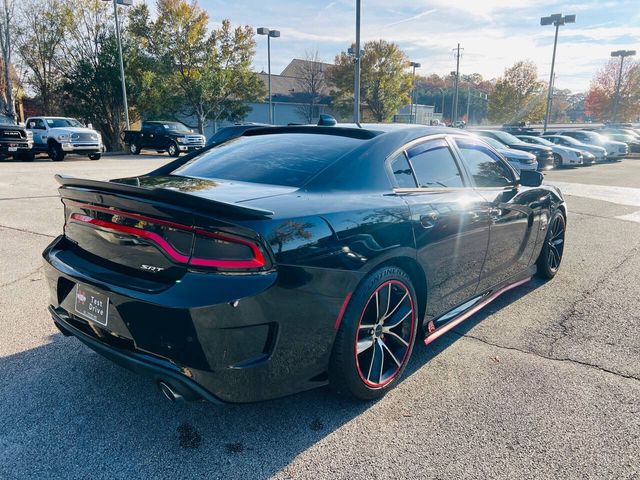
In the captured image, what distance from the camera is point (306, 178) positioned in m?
2.71

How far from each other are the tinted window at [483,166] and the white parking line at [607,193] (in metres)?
6.43

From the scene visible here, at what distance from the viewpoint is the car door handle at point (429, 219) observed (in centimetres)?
292

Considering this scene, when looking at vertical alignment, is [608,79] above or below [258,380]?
above

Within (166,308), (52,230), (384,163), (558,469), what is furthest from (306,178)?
(52,230)

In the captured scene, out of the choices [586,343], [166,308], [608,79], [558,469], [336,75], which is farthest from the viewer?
[608,79]

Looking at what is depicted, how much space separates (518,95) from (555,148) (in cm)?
3641

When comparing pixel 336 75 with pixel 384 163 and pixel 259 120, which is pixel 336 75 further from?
pixel 384 163

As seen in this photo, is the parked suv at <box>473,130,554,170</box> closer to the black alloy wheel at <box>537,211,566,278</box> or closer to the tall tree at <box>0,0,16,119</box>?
the black alloy wheel at <box>537,211,566,278</box>

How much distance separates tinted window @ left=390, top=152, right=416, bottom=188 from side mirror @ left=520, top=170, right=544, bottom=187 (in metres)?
1.69

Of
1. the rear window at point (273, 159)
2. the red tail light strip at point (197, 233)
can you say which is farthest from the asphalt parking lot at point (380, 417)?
the rear window at point (273, 159)

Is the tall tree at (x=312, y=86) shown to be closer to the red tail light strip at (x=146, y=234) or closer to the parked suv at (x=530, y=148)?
the parked suv at (x=530, y=148)

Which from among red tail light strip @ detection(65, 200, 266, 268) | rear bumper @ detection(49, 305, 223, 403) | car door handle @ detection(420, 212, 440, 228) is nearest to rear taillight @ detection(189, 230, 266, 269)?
red tail light strip @ detection(65, 200, 266, 268)

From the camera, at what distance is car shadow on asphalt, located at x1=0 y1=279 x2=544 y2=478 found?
2.20m

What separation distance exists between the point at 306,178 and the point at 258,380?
45.2 inches
